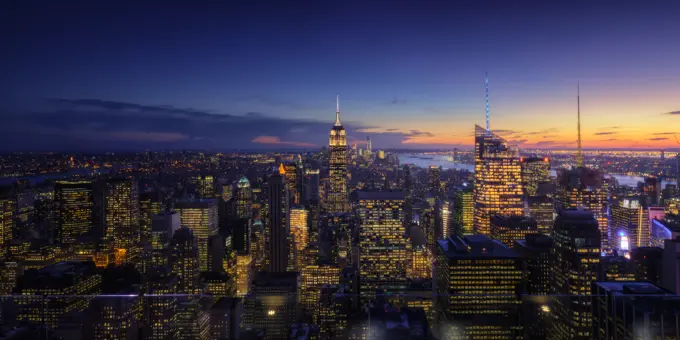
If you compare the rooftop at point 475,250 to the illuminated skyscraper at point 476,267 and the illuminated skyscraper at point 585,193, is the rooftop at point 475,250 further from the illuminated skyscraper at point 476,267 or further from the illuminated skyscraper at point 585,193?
the illuminated skyscraper at point 585,193

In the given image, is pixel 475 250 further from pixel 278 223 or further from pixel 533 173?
pixel 278 223

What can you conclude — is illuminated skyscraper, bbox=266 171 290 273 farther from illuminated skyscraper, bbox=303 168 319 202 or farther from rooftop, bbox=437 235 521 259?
rooftop, bbox=437 235 521 259

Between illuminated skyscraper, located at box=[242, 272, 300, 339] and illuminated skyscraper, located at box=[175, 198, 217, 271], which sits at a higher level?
illuminated skyscraper, located at box=[175, 198, 217, 271]

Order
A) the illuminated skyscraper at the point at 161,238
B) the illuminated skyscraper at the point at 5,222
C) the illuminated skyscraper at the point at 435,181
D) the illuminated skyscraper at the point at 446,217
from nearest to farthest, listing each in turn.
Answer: the illuminated skyscraper at the point at 5,222
the illuminated skyscraper at the point at 161,238
the illuminated skyscraper at the point at 446,217
the illuminated skyscraper at the point at 435,181

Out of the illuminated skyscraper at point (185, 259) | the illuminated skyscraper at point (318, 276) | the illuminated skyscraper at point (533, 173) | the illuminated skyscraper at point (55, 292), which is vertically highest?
the illuminated skyscraper at point (533, 173)

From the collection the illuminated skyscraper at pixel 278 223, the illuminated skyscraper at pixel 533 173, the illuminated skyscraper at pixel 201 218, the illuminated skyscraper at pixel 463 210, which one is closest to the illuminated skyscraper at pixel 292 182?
the illuminated skyscraper at pixel 278 223

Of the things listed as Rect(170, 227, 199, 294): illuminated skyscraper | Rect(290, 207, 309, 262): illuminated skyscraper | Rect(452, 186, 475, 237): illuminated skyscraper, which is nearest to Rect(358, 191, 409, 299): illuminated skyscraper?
Rect(290, 207, 309, 262): illuminated skyscraper

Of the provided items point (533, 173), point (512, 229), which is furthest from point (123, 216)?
point (533, 173)
